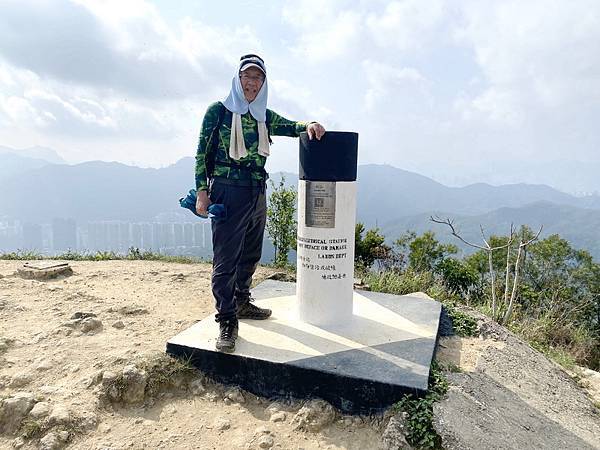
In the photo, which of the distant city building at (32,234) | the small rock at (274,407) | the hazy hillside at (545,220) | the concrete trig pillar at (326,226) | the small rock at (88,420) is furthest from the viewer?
the hazy hillside at (545,220)

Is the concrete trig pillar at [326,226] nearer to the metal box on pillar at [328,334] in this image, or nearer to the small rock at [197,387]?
the metal box on pillar at [328,334]

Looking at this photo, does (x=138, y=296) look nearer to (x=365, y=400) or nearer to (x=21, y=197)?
(x=365, y=400)

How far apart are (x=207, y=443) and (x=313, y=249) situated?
5.86ft

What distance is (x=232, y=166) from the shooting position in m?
3.43

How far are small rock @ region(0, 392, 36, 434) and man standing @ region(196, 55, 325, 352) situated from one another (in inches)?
54.0

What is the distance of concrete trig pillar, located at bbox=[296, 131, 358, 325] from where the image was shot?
3.71 m

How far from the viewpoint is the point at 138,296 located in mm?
5469

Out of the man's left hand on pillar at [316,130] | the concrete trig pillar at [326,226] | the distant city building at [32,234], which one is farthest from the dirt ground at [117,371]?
the distant city building at [32,234]

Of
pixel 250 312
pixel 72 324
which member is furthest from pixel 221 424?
pixel 72 324

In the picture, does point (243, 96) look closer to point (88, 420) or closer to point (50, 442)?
point (88, 420)

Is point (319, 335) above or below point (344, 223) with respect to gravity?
below

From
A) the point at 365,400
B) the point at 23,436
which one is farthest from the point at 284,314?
the point at 23,436

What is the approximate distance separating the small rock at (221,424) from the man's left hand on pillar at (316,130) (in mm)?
2310

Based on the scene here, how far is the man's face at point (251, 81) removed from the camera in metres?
3.36
